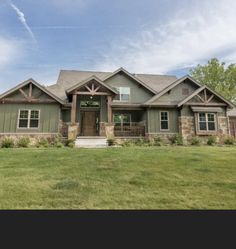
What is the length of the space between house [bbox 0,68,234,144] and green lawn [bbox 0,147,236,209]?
7.80 m

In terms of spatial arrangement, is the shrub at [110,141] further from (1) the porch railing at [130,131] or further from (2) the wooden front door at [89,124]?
(2) the wooden front door at [89,124]

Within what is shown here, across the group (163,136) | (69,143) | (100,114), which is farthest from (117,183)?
(100,114)

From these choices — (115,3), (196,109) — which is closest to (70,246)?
(115,3)

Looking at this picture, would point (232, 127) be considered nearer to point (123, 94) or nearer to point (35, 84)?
point (123, 94)

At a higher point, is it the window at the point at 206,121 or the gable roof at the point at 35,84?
the gable roof at the point at 35,84

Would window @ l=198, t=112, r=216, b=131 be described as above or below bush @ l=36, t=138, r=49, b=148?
above

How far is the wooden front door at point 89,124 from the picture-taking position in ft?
58.5

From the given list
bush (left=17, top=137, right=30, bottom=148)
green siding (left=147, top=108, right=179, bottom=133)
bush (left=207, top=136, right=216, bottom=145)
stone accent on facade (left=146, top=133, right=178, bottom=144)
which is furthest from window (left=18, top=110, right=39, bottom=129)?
bush (left=207, top=136, right=216, bottom=145)

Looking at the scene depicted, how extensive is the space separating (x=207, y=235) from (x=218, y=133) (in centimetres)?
1614

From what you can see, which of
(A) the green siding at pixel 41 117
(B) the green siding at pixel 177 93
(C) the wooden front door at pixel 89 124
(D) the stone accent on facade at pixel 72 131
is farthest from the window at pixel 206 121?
(A) the green siding at pixel 41 117

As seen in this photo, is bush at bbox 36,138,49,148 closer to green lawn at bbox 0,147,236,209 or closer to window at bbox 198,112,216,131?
green lawn at bbox 0,147,236,209

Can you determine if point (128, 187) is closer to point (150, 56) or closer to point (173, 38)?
point (173, 38)

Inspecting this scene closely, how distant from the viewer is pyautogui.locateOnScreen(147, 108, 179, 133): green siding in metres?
17.2

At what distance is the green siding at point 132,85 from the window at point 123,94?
282 mm
